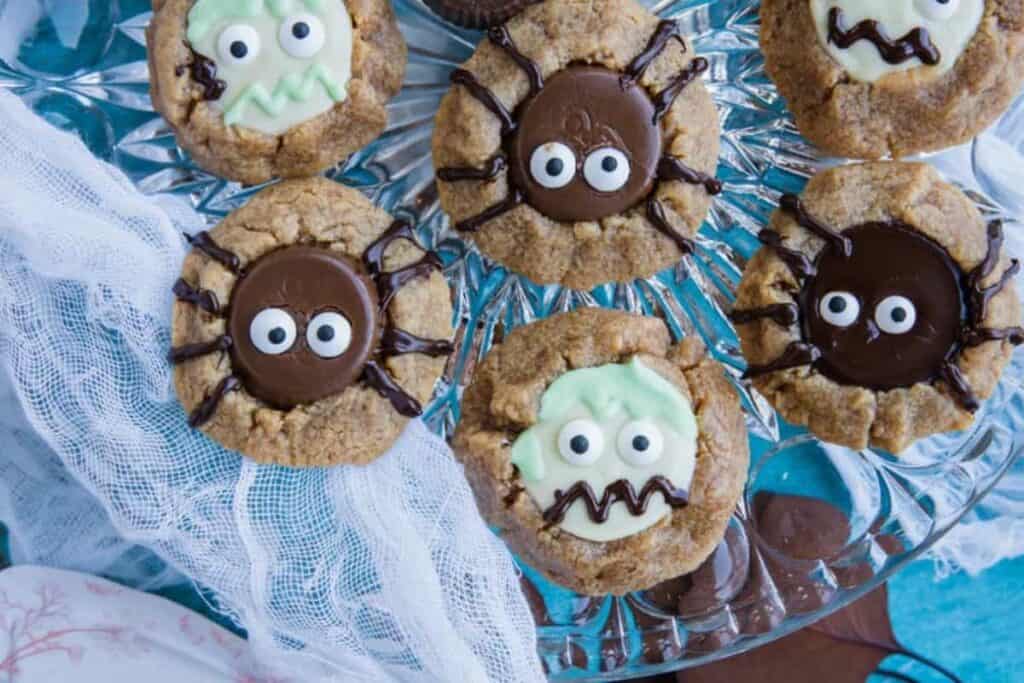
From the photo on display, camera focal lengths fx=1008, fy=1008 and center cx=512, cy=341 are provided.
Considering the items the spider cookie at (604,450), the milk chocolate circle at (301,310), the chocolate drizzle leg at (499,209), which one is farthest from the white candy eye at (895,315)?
the milk chocolate circle at (301,310)

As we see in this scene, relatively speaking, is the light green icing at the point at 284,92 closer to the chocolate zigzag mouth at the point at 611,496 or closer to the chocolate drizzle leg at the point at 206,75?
the chocolate drizzle leg at the point at 206,75

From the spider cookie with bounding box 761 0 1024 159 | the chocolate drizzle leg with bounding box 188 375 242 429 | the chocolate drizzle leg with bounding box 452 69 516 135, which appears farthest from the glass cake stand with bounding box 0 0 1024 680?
the chocolate drizzle leg with bounding box 188 375 242 429

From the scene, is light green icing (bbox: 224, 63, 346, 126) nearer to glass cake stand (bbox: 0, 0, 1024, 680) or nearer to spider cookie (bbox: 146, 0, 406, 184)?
spider cookie (bbox: 146, 0, 406, 184)

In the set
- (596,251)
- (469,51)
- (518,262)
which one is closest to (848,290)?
(596,251)

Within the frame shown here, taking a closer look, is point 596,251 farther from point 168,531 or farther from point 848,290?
point 168,531

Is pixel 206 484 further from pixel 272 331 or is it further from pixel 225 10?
pixel 225 10

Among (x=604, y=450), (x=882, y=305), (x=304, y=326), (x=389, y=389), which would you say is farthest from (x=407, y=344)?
(x=882, y=305)

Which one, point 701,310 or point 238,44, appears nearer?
point 238,44
